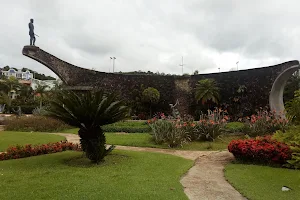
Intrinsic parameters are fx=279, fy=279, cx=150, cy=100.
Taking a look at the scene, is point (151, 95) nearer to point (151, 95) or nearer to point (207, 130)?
point (151, 95)

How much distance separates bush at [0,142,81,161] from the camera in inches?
284

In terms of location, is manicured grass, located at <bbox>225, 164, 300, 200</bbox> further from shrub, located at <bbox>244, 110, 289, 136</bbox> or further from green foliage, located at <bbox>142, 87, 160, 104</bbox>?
green foliage, located at <bbox>142, 87, 160, 104</bbox>

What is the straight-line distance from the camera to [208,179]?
5.52 meters

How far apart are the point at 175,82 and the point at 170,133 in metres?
10.8

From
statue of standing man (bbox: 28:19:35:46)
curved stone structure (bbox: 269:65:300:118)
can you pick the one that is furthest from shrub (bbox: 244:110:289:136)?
statue of standing man (bbox: 28:19:35:46)

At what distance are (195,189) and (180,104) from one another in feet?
51.0

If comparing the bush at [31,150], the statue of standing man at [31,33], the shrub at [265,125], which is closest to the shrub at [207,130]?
the shrub at [265,125]

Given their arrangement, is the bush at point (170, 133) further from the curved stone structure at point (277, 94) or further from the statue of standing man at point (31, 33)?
the statue of standing man at point (31, 33)

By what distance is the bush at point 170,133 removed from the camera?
973 cm

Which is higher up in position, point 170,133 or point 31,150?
point 170,133

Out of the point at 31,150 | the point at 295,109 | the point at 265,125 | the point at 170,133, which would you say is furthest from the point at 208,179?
the point at 265,125

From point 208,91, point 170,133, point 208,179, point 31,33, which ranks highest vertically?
point 31,33

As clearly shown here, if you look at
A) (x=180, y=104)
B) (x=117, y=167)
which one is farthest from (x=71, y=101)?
(x=180, y=104)

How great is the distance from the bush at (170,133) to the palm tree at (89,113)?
3.56m
